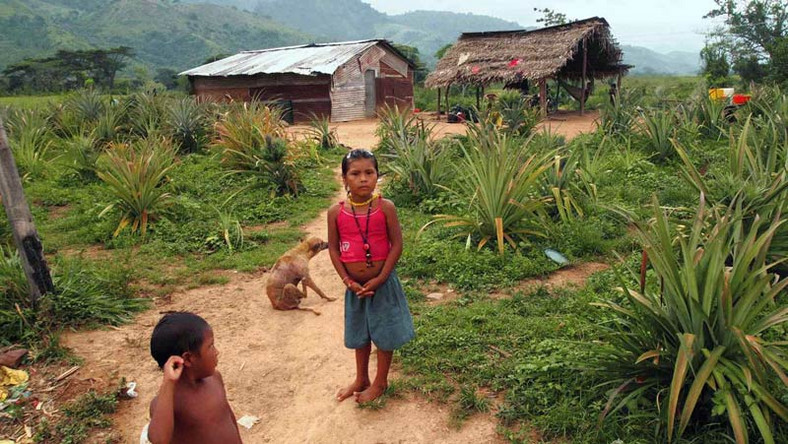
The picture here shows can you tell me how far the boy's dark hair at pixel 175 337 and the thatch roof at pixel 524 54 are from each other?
1519 centimetres

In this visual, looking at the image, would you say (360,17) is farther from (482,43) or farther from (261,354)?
(261,354)

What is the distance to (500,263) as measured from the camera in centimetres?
480

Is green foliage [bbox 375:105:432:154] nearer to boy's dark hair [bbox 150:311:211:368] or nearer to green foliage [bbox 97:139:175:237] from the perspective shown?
green foliage [bbox 97:139:175:237]

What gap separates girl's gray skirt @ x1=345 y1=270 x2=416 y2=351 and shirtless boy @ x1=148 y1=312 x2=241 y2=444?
98cm

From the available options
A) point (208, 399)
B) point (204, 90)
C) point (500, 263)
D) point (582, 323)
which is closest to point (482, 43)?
point (204, 90)

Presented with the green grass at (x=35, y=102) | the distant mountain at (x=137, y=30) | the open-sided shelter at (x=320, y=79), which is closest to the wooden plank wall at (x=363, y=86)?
the open-sided shelter at (x=320, y=79)

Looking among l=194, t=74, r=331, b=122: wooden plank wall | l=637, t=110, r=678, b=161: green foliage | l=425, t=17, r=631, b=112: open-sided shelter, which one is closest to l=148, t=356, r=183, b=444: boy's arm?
l=637, t=110, r=678, b=161: green foliage

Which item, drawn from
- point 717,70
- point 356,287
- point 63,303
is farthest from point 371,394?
point 717,70

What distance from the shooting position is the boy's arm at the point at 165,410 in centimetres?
173

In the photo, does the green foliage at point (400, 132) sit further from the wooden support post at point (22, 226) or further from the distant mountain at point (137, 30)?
the distant mountain at point (137, 30)

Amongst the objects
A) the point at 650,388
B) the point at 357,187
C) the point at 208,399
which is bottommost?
the point at 650,388

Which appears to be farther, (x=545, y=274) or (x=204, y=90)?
(x=204, y=90)

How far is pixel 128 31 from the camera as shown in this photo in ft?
261

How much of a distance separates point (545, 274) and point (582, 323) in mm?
1102
